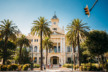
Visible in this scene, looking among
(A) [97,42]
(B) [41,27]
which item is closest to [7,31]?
(B) [41,27]

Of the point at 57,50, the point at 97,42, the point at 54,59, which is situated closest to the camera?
the point at 97,42

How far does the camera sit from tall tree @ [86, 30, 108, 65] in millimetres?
26516

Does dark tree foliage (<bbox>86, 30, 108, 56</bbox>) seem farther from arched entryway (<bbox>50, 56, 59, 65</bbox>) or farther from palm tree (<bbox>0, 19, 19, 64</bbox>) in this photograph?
arched entryway (<bbox>50, 56, 59, 65</bbox>)

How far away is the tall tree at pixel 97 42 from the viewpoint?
2652 centimetres

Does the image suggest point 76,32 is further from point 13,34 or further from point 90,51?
point 13,34

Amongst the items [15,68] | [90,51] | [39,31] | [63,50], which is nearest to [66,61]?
[63,50]

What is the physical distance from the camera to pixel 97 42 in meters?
26.7

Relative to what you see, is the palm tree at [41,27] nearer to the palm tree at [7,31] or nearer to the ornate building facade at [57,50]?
the palm tree at [7,31]

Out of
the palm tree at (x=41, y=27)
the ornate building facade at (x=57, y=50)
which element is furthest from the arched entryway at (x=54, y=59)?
the palm tree at (x=41, y=27)

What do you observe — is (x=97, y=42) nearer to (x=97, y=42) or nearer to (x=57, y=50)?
(x=97, y=42)

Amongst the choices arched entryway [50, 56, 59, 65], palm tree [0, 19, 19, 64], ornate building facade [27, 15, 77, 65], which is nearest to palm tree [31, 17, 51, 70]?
palm tree [0, 19, 19, 64]

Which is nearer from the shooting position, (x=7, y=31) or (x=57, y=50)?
(x=7, y=31)

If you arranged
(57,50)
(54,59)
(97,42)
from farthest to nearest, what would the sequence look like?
(54,59), (57,50), (97,42)

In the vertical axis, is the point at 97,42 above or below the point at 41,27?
below
